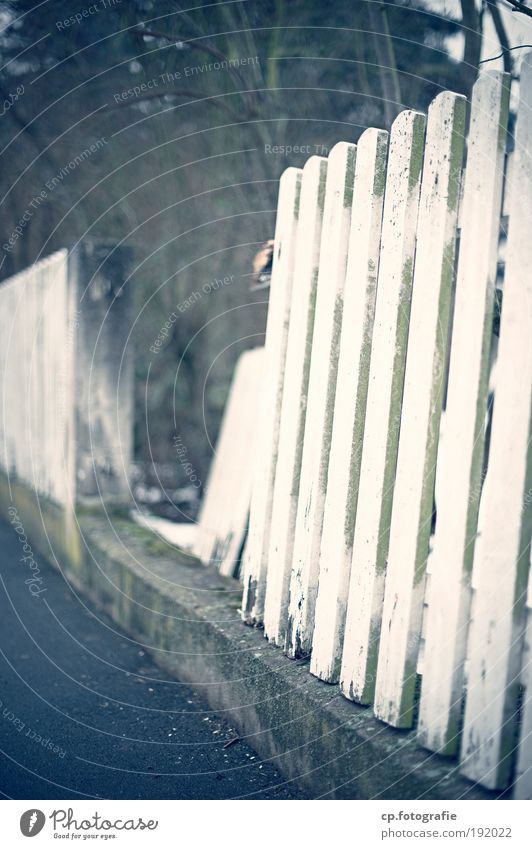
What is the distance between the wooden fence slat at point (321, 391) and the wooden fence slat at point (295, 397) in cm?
7

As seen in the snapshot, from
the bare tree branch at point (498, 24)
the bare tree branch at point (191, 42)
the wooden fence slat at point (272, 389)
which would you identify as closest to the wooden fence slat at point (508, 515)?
the wooden fence slat at point (272, 389)

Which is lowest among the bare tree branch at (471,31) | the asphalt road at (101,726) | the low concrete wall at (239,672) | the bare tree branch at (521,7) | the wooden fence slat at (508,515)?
the asphalt road at (101,726)

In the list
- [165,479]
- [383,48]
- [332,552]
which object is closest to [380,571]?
[332,552]

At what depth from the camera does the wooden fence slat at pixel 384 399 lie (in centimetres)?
206

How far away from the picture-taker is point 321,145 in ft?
16.3

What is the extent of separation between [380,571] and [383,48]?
2.96 meters

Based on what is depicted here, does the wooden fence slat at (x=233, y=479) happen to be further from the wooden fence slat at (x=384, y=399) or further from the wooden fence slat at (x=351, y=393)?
the wooden fence slat at (x=384, y=399)

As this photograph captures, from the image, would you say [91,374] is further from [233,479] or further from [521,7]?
[521,7]

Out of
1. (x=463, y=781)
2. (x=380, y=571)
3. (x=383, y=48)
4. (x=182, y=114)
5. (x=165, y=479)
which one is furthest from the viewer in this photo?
(x=165, y=479)

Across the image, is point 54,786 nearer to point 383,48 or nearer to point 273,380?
point 273,380

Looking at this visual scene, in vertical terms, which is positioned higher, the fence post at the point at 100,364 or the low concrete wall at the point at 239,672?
the fence post at the point at 100,364

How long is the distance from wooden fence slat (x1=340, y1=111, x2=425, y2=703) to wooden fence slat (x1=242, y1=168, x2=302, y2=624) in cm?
65

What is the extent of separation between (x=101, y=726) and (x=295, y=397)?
5.01 ft

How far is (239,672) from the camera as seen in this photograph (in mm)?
2725
